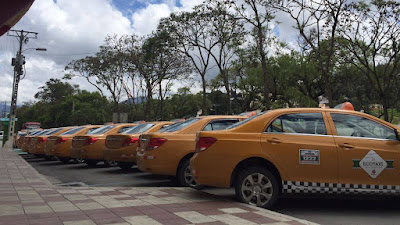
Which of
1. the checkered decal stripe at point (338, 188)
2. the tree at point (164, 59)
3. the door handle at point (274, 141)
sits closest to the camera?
the checkered decal stripe at point (338, 188)

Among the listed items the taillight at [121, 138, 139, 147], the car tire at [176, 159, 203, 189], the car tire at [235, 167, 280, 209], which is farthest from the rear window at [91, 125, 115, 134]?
the car tire at [235, 167, 280, 209]

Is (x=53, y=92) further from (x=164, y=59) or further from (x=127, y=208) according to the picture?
(x=127, y=208)

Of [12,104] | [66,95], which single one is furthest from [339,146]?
[66,95]

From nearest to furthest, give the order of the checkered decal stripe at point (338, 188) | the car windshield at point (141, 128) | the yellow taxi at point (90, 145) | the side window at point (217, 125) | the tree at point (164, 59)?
the checkered decal stripe at point (338, 188)
the side window at point (217, 125)
the car windshield at point (141, 128)
the yellow taxi at point (90, 145)
the tree at point (164, 59)

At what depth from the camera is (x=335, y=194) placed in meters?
5.29

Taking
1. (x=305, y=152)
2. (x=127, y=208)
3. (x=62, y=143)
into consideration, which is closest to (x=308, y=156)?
(x=305, y=152)

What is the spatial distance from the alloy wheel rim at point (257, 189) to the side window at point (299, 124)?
0.75 meters

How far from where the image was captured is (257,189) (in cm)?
540

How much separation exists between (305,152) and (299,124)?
49cm

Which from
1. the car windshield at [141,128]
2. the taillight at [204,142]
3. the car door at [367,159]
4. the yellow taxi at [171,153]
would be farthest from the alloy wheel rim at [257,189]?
the car windshield at [141,128]

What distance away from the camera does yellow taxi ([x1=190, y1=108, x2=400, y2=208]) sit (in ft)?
17.4

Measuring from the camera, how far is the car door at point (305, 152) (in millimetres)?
5309

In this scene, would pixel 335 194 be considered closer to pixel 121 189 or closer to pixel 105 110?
pixel 121 189

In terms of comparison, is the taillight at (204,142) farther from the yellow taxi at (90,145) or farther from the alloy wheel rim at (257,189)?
the yellow taxi at (90,145)
